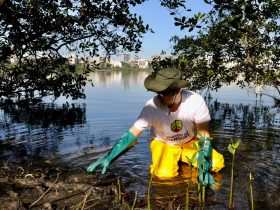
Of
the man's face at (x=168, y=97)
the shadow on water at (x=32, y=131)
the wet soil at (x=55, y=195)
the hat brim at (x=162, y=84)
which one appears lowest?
the shadow on water at (x=32, y=131)

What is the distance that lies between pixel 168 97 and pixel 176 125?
2.09 ft

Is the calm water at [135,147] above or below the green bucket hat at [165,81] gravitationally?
below

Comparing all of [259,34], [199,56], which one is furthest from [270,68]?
[199,56]

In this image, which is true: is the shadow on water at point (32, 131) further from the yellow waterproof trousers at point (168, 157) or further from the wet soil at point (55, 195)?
the wet soil at point (55, 195)

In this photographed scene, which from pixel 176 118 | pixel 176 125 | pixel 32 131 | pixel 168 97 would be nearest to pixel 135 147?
pixel 176 125

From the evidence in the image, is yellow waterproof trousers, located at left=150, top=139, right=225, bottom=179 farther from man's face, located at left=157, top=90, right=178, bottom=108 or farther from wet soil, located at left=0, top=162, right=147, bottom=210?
wet soil, located at left=0, top=162, right=147, bottom=210

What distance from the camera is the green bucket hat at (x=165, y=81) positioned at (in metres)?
5.47

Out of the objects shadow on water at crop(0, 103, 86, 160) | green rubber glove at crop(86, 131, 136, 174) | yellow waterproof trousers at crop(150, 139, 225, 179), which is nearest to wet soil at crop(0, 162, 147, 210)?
green rubber glove at crop(86, 131, 136, 174)

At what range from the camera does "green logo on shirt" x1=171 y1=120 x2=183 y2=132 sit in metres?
6.29

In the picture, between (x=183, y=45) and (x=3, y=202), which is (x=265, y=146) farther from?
(x=3, y=202)

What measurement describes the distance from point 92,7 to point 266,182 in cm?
509

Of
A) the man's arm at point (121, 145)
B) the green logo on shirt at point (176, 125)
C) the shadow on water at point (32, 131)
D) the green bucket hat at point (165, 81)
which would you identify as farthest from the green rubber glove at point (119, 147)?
the shadow on water at point (32, 131)

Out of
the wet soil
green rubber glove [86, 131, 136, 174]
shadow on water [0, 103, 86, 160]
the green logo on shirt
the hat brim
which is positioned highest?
the hat brim

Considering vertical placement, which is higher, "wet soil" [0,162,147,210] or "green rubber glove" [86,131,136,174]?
"green rubber glove" [86,131,136,174]
